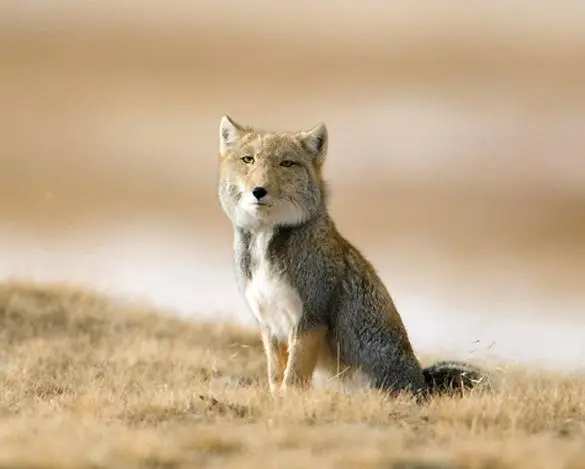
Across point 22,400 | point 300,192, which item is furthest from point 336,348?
point 22,400

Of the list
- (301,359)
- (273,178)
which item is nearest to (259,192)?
(273,178)

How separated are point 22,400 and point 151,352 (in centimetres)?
526

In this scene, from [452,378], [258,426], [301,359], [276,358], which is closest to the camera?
[258,426]

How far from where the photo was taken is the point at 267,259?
10195 mm

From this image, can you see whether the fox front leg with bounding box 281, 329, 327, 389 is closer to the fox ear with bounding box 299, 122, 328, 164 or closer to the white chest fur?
the white chest fur

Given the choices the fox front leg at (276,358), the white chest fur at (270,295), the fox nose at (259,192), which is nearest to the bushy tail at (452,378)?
the fox front leg at (276,358)

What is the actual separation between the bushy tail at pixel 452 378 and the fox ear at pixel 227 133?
277 centimetres

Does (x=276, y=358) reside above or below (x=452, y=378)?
above

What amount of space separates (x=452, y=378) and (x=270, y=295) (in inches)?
76.6

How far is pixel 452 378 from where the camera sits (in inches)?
425

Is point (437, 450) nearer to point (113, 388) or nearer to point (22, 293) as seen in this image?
point (113, 388)

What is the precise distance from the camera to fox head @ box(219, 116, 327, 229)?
10070 millimetres

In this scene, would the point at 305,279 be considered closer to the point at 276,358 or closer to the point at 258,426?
the point at 276,358

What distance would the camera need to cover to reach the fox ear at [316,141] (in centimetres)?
1061
